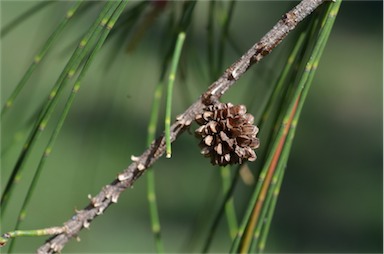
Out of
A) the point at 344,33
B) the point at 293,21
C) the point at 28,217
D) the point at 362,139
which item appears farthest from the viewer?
the point at 344,33

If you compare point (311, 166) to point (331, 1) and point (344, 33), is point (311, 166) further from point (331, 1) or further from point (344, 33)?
point (331, 1)

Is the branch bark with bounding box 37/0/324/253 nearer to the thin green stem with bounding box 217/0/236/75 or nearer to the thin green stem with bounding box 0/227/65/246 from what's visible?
the thin green stem with bounding box 0/227/65/246

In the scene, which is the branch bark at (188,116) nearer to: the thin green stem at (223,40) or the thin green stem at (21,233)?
the thin green stem at (21,233)

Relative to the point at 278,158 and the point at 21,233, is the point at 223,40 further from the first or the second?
the point at 21,233

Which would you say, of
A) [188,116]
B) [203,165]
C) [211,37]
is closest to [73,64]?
[188,116]

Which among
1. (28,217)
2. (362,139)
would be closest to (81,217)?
(28,217)

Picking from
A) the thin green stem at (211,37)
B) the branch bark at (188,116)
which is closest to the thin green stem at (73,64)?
the branch bark at (188,116)

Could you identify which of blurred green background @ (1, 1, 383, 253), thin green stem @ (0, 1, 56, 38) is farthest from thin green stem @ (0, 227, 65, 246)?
blurred green background @ (1, 1, 383, 253)
